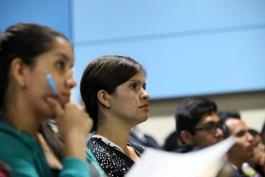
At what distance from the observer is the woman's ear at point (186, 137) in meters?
2.90

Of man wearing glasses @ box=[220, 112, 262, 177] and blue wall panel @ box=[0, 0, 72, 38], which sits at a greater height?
blue wall panel @ box=[0, 0, 72, 38]

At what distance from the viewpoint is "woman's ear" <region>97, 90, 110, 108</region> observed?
1.82 m

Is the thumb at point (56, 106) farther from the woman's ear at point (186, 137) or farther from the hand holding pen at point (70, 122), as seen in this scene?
the woman's ear at point (186, 137)

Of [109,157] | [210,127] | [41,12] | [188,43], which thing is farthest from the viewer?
[41,12]

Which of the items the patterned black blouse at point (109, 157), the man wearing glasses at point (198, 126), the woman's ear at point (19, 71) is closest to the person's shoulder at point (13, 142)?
the woman's ear at point (19, 71)

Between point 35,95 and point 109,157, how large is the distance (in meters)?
0.55

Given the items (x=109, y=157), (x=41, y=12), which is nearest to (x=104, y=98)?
(x=109, y=157)

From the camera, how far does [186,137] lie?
293 centimetres

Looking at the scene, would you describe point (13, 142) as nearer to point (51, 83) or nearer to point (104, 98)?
point (51, 83)

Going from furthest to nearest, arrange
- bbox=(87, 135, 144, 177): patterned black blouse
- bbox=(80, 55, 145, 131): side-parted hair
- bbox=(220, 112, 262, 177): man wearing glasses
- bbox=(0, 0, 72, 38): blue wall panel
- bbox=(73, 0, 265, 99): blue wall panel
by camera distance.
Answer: bbox=(0, 0, 72, 38): blue wall panel
bbox=(73, 0, 265, 99): blue wall panel
bbox=(220, 112, 262, 177): man wearing glasses
bbox=(80, 55, 145, 131): side-parted hair
bbox=(87, 135, 144, 177): patterned black blouse

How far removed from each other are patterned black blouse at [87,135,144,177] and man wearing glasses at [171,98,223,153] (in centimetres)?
109

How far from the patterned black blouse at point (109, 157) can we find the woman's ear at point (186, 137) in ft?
3.87

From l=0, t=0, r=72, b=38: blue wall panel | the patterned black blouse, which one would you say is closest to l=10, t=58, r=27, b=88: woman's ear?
the patterned black blouse

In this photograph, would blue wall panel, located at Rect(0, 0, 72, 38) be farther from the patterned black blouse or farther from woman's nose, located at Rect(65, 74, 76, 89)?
woman's nose, located at Rect(65, 74, 76, 89)
